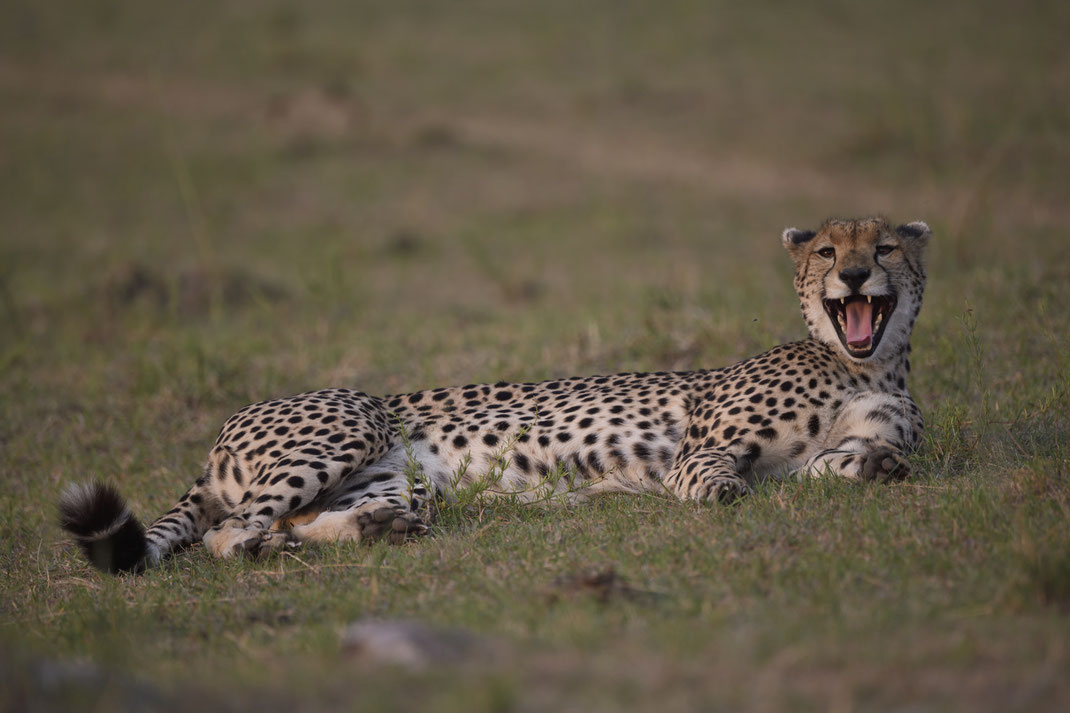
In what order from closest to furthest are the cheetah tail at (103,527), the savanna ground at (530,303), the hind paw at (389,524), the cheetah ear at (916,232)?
the savanna ground at (530,303) → the cheetah tail at (103,527) → the hind paw at (389,524) → the cheetah ear at (916,232)

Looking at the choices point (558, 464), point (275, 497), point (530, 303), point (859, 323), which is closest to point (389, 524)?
point (275, 497)

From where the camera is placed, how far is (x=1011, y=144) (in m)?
12.4

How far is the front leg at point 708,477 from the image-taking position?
160 inches

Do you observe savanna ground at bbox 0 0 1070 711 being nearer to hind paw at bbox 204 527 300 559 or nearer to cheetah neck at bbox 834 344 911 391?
hind paw at bbox 204 527 300 559

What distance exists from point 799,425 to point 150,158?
12.9 m

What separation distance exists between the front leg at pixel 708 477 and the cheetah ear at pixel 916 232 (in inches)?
49.8

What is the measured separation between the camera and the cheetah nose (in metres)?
4.40

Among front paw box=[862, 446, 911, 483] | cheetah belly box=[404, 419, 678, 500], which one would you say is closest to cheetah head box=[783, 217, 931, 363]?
front paw box=[862, 446, 911, 483]

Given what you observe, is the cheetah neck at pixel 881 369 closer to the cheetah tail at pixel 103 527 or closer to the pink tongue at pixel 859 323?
the pink tongue at pixel 859 323

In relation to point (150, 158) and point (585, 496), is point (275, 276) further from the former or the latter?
point (585, 496)

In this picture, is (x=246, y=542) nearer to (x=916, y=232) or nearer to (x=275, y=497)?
(x=275, y=497)

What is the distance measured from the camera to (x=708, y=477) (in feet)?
13.6

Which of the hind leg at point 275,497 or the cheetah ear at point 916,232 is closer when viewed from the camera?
the hind leg at point 275,497

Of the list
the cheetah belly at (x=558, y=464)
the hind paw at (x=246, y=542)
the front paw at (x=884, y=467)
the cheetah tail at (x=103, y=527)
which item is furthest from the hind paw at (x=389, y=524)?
the front paw at (x=884, y=467)
